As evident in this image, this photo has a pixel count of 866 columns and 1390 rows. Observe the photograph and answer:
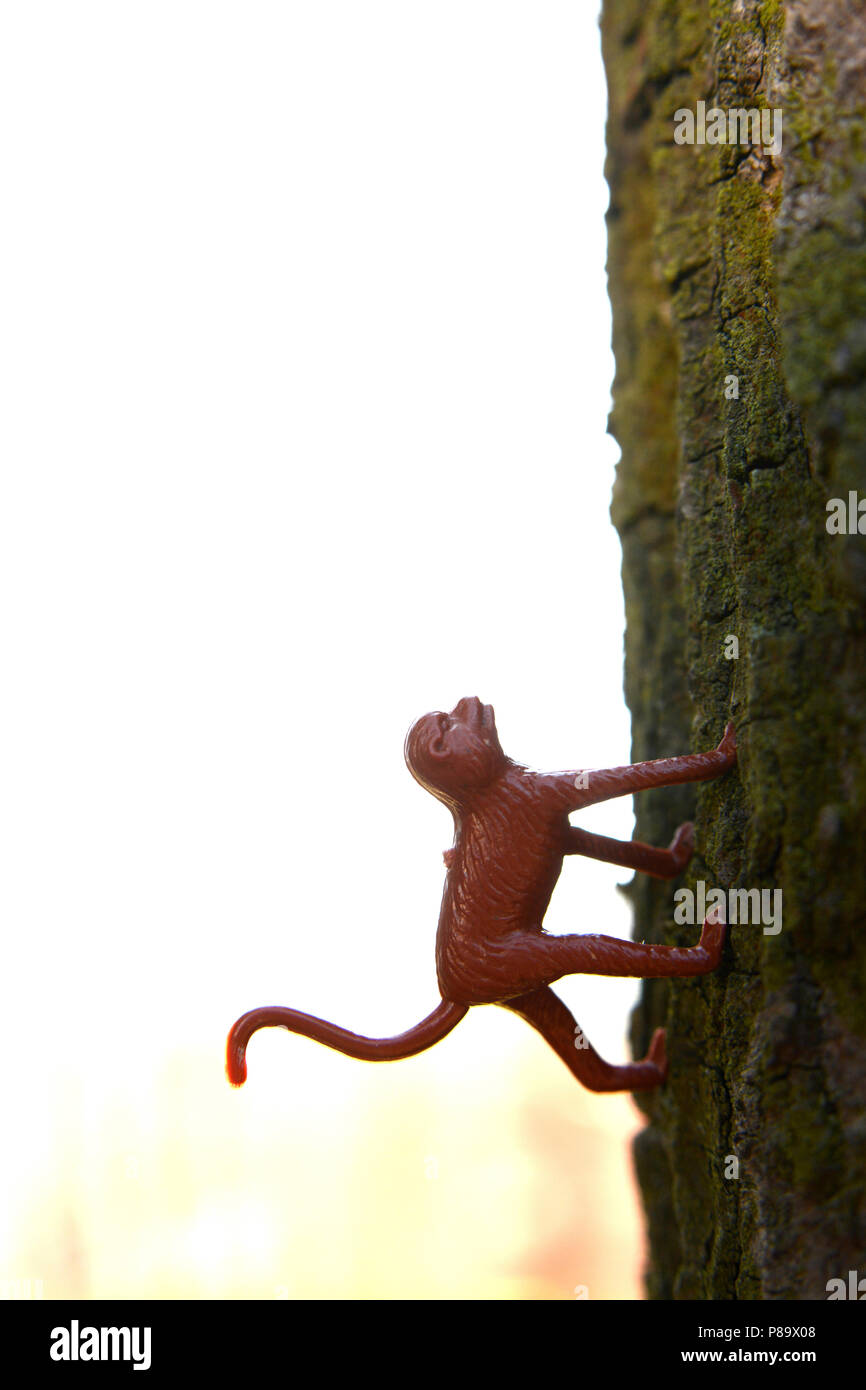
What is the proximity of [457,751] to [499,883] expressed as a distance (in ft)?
0.57

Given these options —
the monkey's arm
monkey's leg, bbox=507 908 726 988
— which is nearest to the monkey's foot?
monkey's leg, bbox=507 908 726 988

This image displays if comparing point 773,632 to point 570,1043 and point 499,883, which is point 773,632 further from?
point 570,1043

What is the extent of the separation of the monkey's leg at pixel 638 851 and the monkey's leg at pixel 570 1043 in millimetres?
202

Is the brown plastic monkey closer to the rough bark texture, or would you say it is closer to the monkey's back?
the monkey's back

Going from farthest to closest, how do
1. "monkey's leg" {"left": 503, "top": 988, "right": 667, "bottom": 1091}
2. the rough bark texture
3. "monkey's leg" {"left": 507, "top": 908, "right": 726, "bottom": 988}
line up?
"monkey's leg" {"left": 503, "top": 988, "right": 667, "bottom": 1091} → "monkey's leg" {"left": 507, "top": 908, "right": 726, "bottom": 988} → the rough bark texture

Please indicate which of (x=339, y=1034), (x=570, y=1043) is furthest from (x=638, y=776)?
(x=339, y=1034)

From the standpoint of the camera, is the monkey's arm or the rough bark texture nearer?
the rough bark texture

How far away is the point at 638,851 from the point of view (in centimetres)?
138

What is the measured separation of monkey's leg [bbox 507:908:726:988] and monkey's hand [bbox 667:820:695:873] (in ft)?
0.72

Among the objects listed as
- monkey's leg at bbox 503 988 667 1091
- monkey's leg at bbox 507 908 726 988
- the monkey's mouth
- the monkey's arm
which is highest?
the monkey's mouth

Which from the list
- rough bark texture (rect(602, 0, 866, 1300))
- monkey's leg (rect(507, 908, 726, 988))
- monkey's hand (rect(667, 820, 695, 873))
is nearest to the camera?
rough bark texture (rect(602, 0, 866, 1300))

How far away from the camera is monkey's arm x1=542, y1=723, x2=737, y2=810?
1193 millimetres
